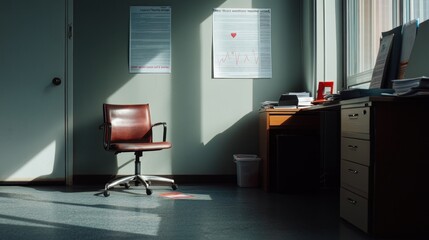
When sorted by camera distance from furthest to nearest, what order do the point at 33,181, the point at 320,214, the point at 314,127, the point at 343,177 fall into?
the point at 33,181 < the point at 314,127 < the point at 320,214 < the point at 343,177

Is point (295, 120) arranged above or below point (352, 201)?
above

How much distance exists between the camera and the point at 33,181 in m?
4.39

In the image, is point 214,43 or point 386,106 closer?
point 386,106

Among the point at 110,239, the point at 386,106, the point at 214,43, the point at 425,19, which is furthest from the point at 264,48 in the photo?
the point at 110,239

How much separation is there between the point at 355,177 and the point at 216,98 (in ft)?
7.54

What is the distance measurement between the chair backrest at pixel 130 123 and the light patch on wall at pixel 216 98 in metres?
0.60

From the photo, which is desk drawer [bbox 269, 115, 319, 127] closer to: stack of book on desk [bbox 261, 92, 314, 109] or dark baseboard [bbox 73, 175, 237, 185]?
stack of book on desk [bbox 261, 92, 314, 109]

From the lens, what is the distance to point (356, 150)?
8.12 feet

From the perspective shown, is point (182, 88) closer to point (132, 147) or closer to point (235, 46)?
point (235, 46)

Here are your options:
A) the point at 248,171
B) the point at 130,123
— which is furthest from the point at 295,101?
the point at 130,123

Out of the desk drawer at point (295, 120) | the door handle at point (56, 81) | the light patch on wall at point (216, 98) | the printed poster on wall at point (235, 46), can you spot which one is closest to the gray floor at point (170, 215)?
the desk drawer at point (295, 120)

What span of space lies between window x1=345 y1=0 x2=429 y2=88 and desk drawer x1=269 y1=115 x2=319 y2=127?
1.64 ft

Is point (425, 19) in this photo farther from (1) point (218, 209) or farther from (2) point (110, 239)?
(2) point (110, 239)

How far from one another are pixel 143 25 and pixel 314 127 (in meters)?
2.04
